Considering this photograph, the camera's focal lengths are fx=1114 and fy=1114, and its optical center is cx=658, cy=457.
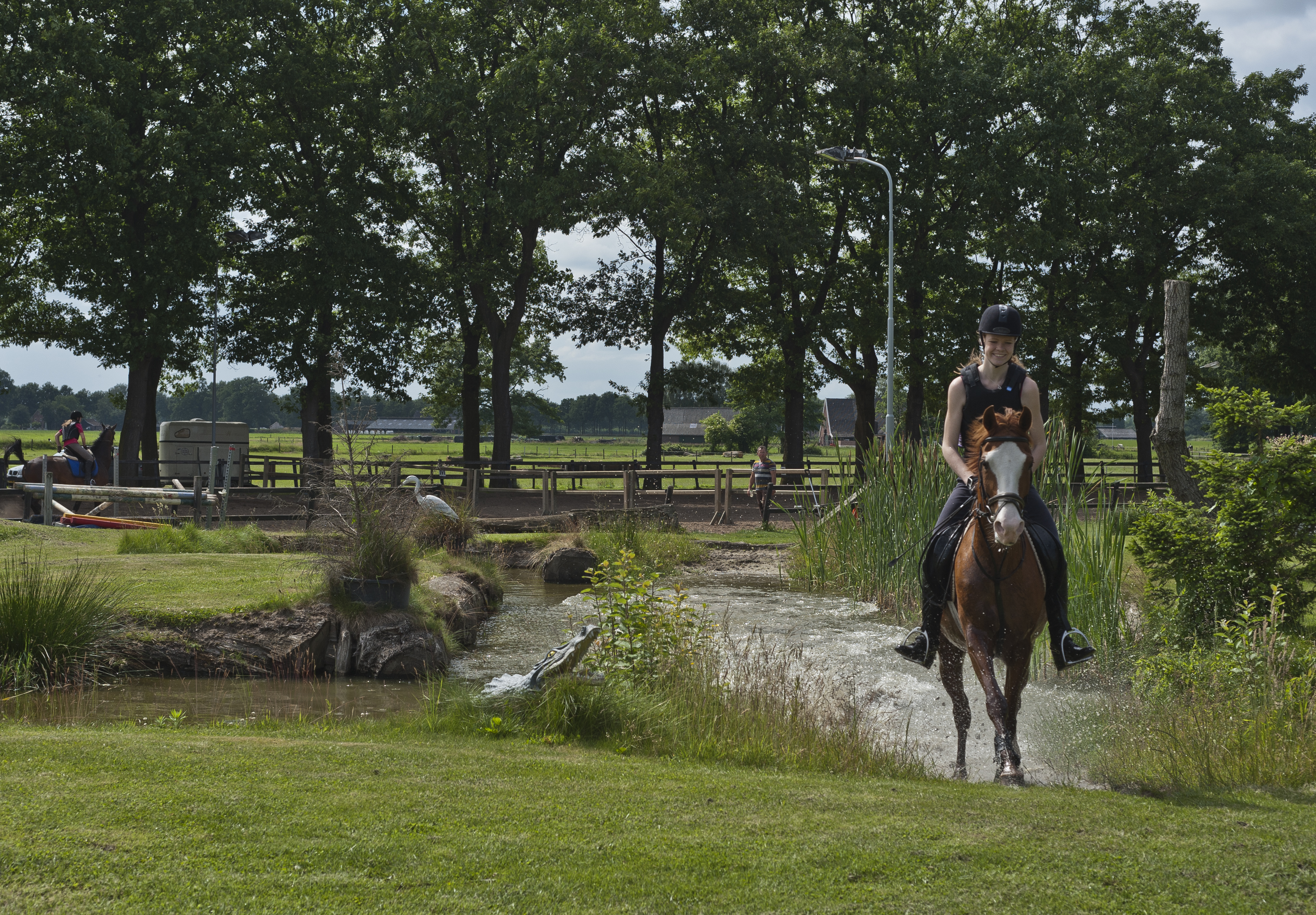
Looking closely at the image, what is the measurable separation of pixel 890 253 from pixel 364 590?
1813 centimetres

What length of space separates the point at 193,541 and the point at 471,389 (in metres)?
20.5

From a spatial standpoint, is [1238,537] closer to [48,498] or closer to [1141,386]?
[48,498]

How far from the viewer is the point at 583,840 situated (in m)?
4.53

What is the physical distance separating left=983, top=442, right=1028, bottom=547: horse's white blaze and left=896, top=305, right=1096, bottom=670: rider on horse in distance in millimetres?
275

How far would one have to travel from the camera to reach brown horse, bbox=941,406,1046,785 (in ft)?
19.9

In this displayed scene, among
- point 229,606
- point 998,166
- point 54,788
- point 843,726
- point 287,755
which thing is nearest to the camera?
point 54,788

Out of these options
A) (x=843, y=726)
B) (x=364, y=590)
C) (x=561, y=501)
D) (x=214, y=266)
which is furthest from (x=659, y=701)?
(x=214, y=266)

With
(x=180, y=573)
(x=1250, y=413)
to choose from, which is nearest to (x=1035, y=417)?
(x=1250, y=413)

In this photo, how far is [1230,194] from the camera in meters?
37.3

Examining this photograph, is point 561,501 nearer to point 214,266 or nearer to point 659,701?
point 214,266

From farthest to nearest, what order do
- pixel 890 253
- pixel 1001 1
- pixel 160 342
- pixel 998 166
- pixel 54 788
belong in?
pixel 1001 1 → pixel 998 166 → pixel 160 342 → pixel 890 253 → pixel 54 788

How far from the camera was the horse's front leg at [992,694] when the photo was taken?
20.8ft

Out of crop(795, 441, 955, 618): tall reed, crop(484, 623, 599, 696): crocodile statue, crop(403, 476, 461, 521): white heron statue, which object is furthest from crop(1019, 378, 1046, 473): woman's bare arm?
crop(403, 476, 461, 521): white heron statue

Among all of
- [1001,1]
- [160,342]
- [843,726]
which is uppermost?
[1001,1]
